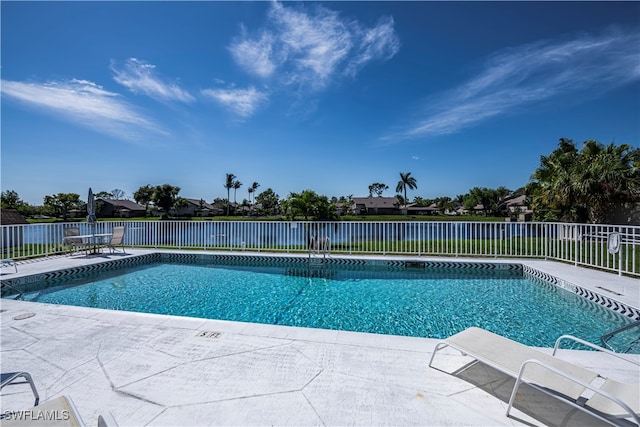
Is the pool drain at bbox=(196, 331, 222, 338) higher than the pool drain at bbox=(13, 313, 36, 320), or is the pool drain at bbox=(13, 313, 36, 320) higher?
the pool drain at bbox=(13, 313, 36, 320)

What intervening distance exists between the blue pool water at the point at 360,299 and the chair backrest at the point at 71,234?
210 cm

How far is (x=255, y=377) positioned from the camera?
2.44 metres

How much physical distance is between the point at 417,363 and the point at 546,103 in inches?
634

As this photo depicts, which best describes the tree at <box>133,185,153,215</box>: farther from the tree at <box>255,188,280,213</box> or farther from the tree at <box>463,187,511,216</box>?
the tree at <box>463,187,511,216</box>

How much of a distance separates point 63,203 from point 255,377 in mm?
62003

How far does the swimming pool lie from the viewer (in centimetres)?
431

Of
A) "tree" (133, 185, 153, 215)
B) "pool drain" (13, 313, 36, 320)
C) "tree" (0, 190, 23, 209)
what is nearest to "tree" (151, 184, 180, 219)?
"tree" (133, 185, 153, 215)

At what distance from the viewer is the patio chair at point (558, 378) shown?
1691mm

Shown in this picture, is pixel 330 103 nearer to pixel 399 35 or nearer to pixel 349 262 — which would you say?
pixel 399 35

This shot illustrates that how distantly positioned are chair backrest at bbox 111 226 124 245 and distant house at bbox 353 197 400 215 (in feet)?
164

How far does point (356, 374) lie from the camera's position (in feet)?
8.14

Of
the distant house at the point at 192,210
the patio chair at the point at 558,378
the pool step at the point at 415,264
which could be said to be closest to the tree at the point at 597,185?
the pool step at the point at 415,264

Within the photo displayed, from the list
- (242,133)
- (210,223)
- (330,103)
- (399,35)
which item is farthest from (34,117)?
(399,35)

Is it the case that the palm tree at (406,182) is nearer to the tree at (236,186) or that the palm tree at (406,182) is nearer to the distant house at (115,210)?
the tree at (236,186)
